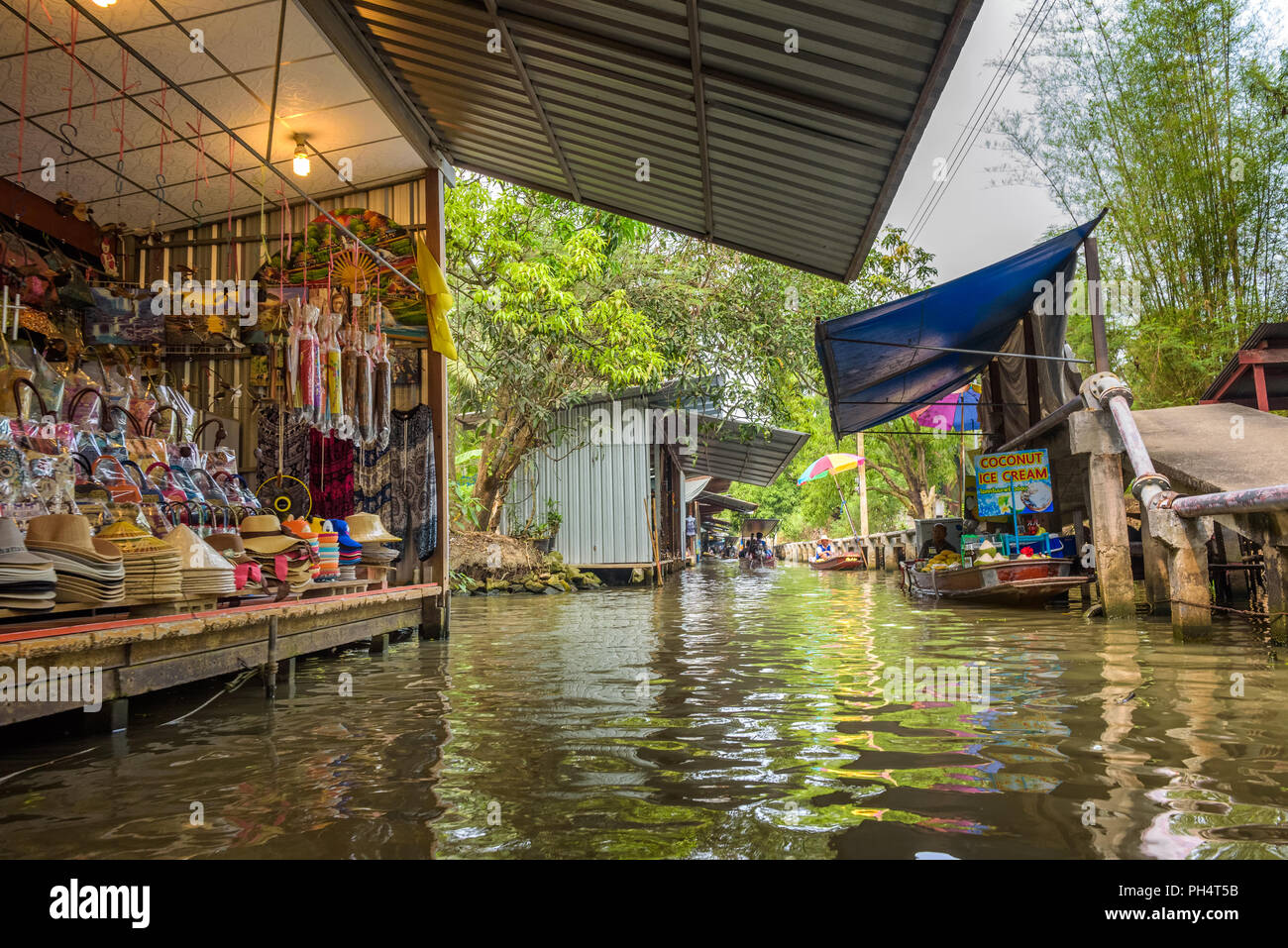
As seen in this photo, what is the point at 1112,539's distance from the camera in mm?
9547

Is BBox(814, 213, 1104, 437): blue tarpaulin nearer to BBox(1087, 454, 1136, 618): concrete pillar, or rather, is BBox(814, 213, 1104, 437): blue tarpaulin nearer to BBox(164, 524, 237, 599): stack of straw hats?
BBox(1087, 454, 1136, 618): concrete pillar

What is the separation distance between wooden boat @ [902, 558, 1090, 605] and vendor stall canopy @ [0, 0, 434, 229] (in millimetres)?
8430

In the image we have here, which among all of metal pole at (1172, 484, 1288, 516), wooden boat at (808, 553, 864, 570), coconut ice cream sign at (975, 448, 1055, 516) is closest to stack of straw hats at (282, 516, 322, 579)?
metal pole at (1172, 484, 1288, 516)

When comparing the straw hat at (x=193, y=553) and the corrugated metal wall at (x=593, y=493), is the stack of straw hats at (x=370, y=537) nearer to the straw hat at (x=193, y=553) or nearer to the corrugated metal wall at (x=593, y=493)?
the straw hat at (x=193, y=553)

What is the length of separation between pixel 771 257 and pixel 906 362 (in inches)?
188

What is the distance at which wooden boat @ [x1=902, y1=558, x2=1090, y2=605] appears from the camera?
11.0m

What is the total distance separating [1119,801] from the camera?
3010 mm

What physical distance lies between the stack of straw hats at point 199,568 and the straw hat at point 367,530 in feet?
8.18

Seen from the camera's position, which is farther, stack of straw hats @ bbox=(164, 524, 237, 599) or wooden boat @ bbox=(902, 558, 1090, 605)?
wooden boat @ bbox=(902, 558, 1090, 605)

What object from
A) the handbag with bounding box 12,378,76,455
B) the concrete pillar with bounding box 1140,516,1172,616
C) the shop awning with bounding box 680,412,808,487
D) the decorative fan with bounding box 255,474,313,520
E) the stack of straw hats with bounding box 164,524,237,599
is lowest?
the concrete pillar with bounding box 1140,516,1172,616

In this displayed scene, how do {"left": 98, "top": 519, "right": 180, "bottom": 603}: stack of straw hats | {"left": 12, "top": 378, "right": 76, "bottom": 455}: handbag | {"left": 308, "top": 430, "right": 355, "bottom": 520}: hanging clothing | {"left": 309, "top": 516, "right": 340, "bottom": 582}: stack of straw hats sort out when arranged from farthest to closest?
{"left": 308, "top": 430, "right": 355, "bottom": 520}: hanging clothing → {"left": 309, "top": 516, "right": 340, "bottom": 582}: stack of straw hats → {"left": 12, "top": 378, "right": 76, "bottom": 455}: handbag → {"left": 98, "top": 519, "right": 180, "bottom": 603}: stack of straw hats

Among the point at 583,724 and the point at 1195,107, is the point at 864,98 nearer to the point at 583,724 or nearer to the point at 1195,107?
the point at 583,724

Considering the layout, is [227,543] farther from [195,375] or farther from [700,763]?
[195,375]

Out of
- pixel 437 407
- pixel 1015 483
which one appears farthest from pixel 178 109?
pixel 1015 483
